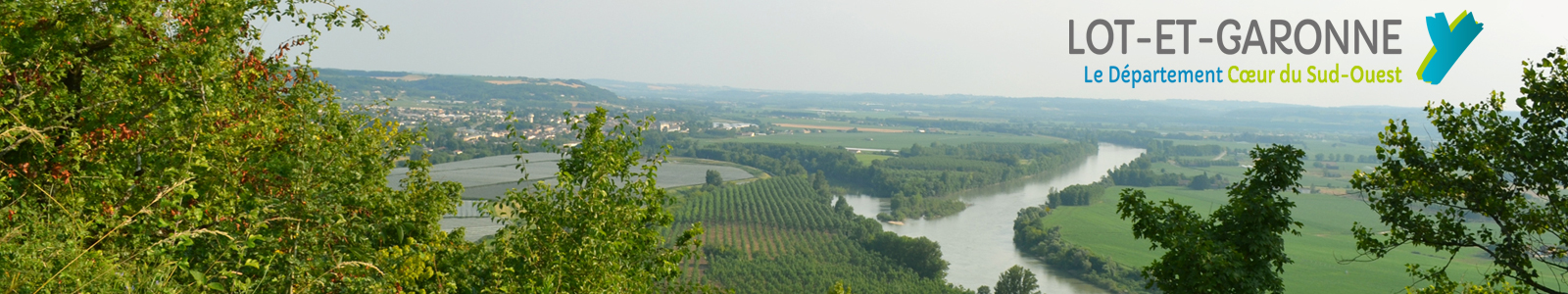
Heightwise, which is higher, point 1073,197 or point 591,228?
point 591,228

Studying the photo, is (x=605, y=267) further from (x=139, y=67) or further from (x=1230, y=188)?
(x=1230, y=188)

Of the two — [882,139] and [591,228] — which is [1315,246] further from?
[882,139]

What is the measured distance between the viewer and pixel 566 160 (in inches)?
240

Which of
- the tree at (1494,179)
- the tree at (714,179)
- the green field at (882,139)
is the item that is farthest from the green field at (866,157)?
the tree at (1494,179)

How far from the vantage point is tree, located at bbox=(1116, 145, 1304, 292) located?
21.0 ft

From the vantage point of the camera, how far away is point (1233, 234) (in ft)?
22.5

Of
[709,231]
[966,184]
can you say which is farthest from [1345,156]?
[709,231]

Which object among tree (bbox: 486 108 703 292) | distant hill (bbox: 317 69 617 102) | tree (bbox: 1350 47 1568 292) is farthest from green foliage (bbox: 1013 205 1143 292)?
distant hill (bbox: 317 69 617 102)

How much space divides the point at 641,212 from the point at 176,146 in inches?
105

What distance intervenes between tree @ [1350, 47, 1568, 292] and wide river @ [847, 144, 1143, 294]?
2785 cm

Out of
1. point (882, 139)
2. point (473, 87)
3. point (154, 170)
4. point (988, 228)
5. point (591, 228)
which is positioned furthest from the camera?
point (473, 87)

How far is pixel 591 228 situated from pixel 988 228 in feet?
146

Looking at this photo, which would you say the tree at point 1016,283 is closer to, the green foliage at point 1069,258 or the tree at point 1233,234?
the green foliage at point 1069,258

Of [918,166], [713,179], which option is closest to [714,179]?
[713,179]
